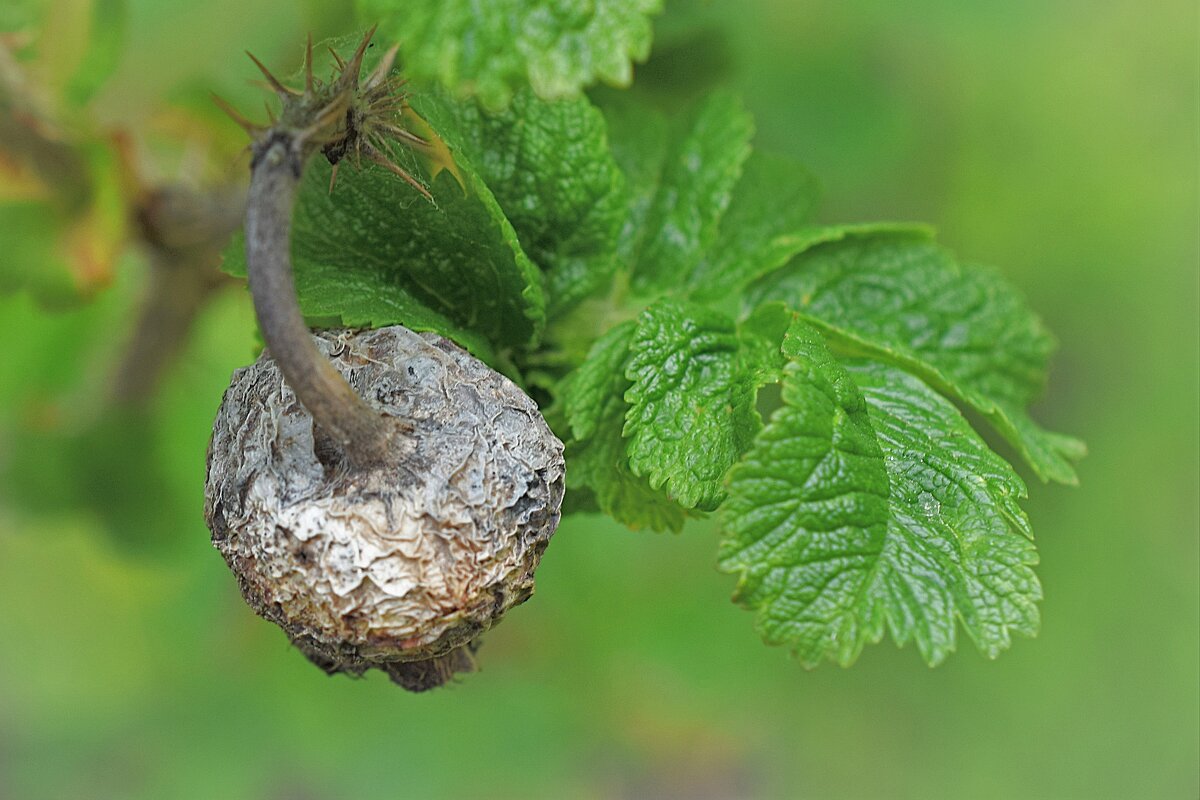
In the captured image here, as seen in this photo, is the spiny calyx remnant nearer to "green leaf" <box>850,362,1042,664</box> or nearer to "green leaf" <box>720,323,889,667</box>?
"green leaf" <box>720,323,889,667</box>

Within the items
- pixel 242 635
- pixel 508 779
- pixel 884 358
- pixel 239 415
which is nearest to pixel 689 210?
pixel 884 358

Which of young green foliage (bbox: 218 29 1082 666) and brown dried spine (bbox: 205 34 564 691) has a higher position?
young green foliage (bbox: 218 29 1082 666)

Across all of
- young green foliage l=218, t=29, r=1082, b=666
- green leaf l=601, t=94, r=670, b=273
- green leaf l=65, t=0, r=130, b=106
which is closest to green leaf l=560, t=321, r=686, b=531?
young green foliage l=218, t=29, r=1082, b=666

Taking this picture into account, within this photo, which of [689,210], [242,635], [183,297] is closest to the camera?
[689,210]

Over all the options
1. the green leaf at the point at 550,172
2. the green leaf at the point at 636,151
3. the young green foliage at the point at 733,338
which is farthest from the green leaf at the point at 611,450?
the green leaf at the point at 636,151

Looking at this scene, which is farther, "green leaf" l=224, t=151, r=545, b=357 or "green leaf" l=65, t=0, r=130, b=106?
"green leaf" l=65, t=0, r=130, b=106

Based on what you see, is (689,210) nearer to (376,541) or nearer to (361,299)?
(361,299)

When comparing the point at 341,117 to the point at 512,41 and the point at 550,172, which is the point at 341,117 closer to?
the point at 512,41
